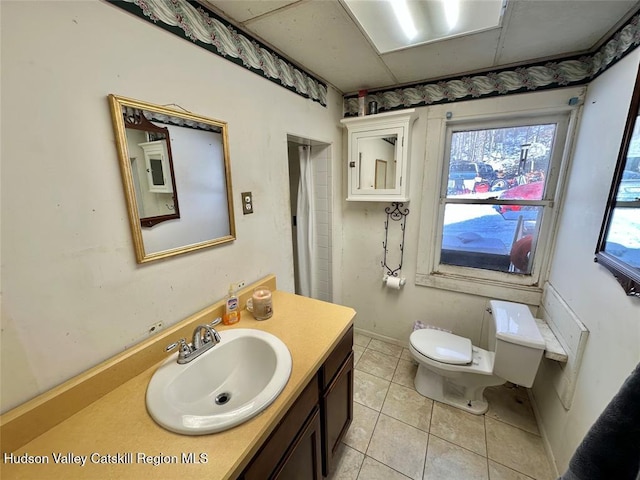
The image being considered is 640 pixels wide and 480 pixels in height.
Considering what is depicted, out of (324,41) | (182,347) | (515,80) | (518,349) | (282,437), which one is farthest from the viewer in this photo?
(515,80)

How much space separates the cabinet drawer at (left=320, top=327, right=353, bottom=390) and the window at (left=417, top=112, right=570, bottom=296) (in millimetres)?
1124

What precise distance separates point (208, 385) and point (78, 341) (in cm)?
44

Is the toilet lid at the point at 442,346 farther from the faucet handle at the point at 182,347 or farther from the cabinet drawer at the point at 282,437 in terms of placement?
the faucet handle at the point at 182,347

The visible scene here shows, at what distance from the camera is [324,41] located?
4.15ft

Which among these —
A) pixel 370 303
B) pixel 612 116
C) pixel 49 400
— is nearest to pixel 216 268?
pixel 49 400

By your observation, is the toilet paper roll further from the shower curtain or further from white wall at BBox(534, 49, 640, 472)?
white wall at BBox(534, 49, 640, 472)

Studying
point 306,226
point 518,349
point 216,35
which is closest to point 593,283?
point 518,349

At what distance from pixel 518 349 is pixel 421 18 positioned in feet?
5.60

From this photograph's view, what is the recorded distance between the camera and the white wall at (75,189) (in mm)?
625

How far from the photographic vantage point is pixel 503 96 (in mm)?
1625

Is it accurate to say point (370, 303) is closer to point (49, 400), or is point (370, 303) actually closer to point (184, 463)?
point (184, 463)

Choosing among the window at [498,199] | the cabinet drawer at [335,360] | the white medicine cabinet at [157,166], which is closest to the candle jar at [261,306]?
the cabinet drawer at [335,360]

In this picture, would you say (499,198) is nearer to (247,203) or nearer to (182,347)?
(247,203)

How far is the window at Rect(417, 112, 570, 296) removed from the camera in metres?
1.66
